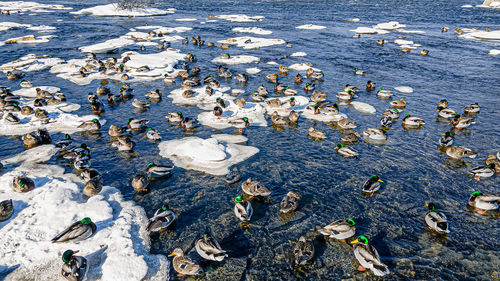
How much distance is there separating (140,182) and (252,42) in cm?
3435

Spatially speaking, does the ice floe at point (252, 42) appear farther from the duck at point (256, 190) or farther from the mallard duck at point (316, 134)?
the duck at point (256, 190)

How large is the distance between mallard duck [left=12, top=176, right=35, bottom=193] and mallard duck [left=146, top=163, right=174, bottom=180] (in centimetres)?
481

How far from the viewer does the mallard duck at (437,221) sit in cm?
1072

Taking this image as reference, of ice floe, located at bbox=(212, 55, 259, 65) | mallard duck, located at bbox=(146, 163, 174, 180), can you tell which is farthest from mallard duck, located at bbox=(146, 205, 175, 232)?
ice floe, located at bbox=(212, 55, 259, 65)

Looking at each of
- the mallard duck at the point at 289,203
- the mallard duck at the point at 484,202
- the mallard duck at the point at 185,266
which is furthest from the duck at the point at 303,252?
the mallard duck at the point at 484,202

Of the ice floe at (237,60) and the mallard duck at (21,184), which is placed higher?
the ice floe at (237,60)

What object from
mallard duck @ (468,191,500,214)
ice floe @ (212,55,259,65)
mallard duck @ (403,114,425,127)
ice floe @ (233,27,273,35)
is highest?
ice floe @ (233,27,273,35)

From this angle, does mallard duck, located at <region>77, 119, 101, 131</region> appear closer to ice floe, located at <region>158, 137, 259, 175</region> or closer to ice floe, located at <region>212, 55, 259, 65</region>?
ice floe, located at <region>158, 137, 259, 175</region>

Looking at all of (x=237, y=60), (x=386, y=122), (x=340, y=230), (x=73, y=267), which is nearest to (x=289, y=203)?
(x=340, y=230)

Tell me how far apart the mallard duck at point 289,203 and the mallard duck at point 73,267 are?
711 centimetres

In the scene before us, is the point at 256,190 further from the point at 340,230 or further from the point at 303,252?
the point at 340,230

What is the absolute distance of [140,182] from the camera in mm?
12922

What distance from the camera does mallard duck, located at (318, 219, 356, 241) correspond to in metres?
10.6

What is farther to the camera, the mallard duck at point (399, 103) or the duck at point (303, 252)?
the mallard duck at point (399, 103)
